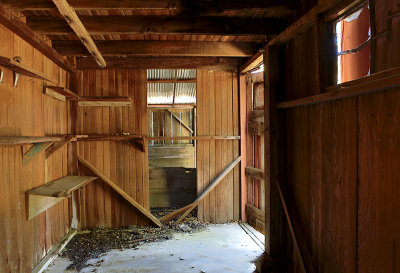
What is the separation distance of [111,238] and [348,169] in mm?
4284

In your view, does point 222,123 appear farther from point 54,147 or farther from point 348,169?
point 348,169

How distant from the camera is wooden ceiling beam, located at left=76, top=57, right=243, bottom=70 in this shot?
5.29 meters

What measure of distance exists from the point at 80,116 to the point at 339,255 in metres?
5.04

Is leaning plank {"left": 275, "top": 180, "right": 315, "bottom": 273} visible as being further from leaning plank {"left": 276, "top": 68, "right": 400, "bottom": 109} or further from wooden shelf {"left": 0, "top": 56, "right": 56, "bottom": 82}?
wooden shelf {"left": 0, "top": 56, "right": 56, "bottom": 82}

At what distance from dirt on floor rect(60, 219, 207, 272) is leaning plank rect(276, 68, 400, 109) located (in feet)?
12.3

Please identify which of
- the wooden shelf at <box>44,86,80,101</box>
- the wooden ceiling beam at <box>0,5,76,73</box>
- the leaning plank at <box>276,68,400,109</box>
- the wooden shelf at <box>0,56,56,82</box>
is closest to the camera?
the leaning plank at <box>276,68,400,109</box>

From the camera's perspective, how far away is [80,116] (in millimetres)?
5332

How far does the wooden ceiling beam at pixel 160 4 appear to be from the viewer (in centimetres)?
289

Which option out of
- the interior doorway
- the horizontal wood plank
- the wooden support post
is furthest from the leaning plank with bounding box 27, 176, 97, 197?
the wooden support post

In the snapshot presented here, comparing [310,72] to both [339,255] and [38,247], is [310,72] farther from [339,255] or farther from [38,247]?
[38,247]

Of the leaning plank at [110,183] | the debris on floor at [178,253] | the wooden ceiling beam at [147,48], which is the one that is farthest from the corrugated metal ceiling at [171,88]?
the debris on floor at [178,253]

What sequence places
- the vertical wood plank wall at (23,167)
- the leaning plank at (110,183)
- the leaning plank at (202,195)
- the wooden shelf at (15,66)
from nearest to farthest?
the wooden shelf at (15,66) < the vertical wood plank wall at (23,167) < the leaning plank at (110,183) < the leaning plank at (202,195)

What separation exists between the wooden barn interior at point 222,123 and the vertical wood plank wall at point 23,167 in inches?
1.0

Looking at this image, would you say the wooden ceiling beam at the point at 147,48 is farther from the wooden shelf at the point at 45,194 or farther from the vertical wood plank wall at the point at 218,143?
the wooden shelf at the point at 45,194
